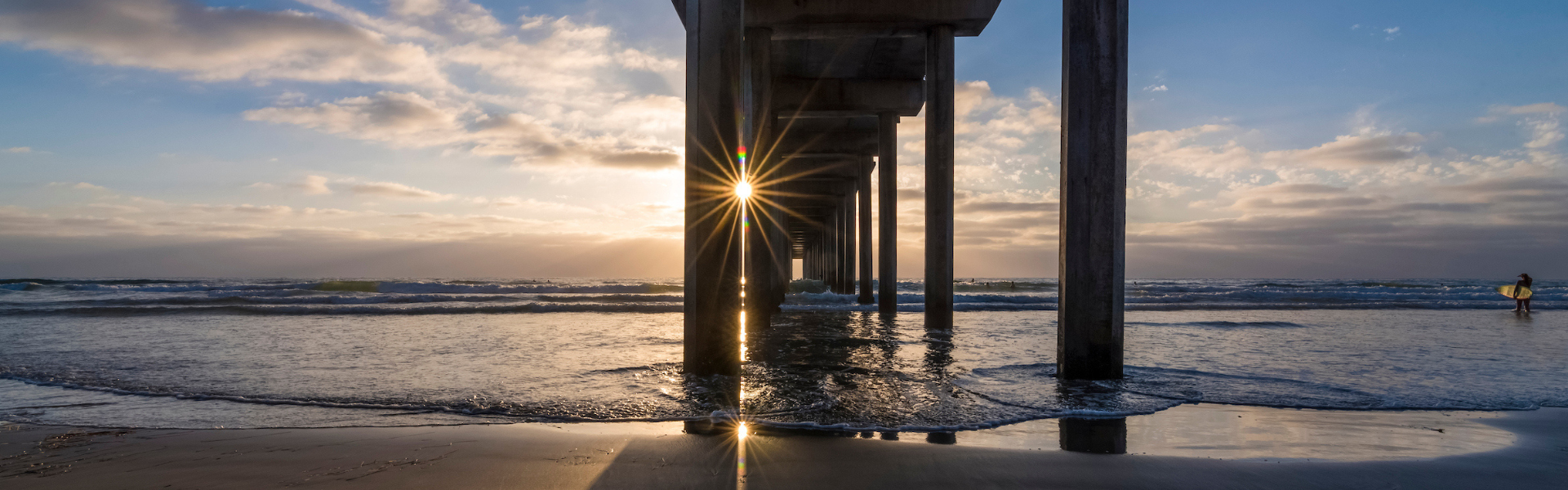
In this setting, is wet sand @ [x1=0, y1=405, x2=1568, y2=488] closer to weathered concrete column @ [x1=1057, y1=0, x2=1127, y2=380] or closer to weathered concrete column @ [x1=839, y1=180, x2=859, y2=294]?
weathered concrete column @ [x1=1057, y1=0, x2=1127, y2=380]

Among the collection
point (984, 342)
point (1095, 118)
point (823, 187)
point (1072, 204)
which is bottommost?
point (984, 342)

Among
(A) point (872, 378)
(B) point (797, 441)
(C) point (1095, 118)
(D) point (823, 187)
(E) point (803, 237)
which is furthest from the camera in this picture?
(E) point (803, 237)

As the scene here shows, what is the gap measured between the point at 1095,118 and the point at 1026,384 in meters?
2.13

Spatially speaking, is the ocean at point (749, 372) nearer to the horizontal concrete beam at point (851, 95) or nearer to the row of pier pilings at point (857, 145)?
the row of pier pilings at point (857, 145)

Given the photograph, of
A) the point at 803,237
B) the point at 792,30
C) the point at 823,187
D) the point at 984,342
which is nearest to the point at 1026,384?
the point at 984,342

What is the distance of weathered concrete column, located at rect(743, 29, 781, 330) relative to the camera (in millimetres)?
11689

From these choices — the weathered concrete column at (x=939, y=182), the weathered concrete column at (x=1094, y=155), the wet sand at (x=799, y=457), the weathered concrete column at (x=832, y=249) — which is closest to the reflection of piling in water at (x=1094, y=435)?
the wet sand at (x=799, y=457)

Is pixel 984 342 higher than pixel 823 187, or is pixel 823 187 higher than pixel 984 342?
pixel 823 187

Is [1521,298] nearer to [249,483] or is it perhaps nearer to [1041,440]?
[1041,440]

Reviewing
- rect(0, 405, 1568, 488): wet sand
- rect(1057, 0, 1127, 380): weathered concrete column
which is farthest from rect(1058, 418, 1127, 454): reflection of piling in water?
rect(1057, 0, 1127, 380): weathered concrete column

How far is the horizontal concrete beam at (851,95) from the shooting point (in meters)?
17.6

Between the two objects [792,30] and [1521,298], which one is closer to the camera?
[792,30]

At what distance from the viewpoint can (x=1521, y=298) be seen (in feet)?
60.4

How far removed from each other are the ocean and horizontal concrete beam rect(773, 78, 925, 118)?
696 centimetres
